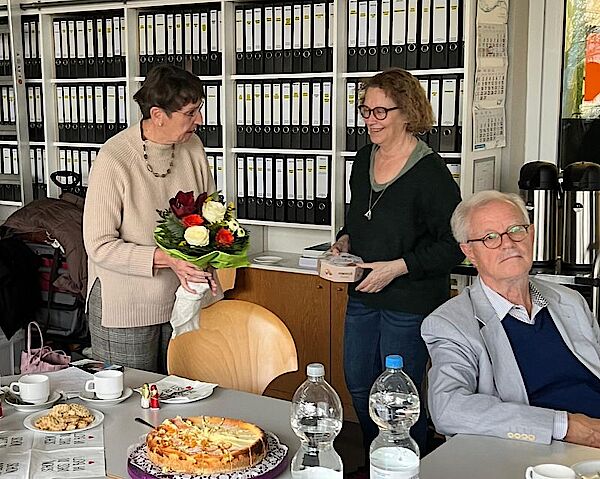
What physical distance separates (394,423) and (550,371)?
55 centimetres

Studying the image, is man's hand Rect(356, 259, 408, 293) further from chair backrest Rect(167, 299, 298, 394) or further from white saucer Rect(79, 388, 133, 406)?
white saucer Rect(79, 388, 133, 406)

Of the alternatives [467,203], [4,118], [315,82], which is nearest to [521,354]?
[467,203]

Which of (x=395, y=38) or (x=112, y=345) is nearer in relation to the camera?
(x=112, y=345)

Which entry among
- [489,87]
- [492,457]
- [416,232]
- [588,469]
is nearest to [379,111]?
[416,232]

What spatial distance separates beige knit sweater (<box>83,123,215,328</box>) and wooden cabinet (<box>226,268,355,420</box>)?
1.28 meters

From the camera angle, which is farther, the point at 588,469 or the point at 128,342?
the point at 128,342

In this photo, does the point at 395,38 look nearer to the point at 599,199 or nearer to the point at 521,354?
the point at 599,199

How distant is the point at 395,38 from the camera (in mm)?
3686

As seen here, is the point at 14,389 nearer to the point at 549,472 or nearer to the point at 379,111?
the point at 549,472

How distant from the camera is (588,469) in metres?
1.66

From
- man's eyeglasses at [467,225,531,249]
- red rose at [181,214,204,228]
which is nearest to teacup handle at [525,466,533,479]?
man's eyeglasses at [467,225,531,249]

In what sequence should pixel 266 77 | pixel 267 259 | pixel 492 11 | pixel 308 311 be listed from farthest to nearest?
pixel 267 259 < pixel 266 77 < pixel 308 311 < pixel 492 11

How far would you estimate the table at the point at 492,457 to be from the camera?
1.69 metres

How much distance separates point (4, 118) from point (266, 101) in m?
1.76
